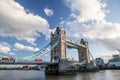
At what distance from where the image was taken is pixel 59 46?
3376 inches

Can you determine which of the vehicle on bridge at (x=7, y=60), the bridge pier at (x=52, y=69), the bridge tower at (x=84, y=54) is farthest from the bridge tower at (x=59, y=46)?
the bridge tower at (x=84, y=54)

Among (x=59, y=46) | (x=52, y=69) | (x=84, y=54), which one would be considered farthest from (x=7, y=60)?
(x=84, y=54)

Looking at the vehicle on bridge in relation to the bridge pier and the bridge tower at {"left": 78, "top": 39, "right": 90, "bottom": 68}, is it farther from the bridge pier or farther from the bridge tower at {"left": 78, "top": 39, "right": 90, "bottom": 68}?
the bridge tower at {"left": 78, "top": 39, "right": 90, "bottom": 68}

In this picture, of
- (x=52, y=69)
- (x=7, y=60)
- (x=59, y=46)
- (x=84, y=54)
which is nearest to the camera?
(x=7, y=60)

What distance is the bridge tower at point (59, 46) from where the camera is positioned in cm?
8550

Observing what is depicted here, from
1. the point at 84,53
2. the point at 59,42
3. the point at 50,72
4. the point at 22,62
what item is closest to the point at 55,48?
the point at 59,42

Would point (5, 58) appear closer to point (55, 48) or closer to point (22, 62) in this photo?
point (22, 62)

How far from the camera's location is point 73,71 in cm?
7738

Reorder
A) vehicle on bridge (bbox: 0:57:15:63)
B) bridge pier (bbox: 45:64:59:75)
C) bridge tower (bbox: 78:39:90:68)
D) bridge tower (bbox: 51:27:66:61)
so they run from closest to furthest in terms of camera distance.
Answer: vehicle on bridge (bbox: 0:57:15:63) < bridge pier (bbox: 45:64:59:75) < bridge tower (bbox: 51:27:66:61) < bridge tower (bbox: 78:39:90:68)

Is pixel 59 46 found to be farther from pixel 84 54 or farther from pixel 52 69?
pixel 84 54

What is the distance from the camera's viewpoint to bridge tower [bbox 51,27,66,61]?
3366 inches

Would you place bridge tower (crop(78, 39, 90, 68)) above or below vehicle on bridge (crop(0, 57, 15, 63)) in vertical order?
above

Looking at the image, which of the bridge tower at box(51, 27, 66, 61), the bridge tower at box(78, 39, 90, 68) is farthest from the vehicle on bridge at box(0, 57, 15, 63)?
the bridge tower at box(78, 39, 90, 68)

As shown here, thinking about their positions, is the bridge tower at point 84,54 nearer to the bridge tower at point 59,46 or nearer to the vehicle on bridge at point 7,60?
the bridge tower at point 59,46
